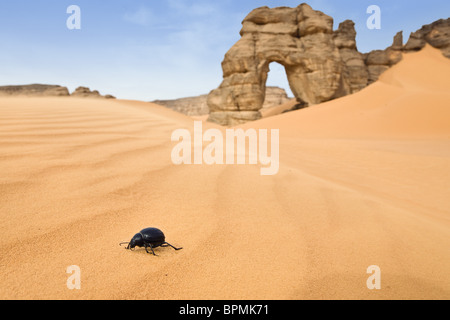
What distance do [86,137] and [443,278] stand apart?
2.71 m

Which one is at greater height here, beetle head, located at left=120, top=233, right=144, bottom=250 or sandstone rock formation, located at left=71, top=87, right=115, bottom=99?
sandstone rock formation, located at left=71, top=87, right=115, bottom=99

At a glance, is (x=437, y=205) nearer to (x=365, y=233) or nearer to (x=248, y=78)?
(x=365, y=233)

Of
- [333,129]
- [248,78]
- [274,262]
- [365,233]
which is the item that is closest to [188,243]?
[274,262]

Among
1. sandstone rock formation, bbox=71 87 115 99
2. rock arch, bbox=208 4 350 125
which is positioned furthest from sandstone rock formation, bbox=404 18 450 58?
sandstone rock formation, bbox=71 87 115 99

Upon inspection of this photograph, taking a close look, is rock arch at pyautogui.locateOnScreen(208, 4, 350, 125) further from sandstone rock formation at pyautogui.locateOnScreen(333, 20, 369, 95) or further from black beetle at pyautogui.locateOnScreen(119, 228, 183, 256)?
black beetle at pyautogui.locateOnScreen(119, 228, 183, 256)

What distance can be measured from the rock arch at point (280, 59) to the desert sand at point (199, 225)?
436 inches

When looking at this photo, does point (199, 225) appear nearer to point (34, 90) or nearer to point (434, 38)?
point (34, 90)

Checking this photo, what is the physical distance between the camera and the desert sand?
82 cm

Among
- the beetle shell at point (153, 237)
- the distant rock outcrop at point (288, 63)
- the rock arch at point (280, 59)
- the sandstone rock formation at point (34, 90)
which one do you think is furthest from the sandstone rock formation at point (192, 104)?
the beetle shell at point (153, 237)

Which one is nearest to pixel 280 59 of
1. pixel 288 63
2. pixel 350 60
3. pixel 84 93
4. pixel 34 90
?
pixel 288 63

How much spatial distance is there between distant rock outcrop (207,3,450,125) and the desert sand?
11.1 m

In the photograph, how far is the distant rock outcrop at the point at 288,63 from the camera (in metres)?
12.7

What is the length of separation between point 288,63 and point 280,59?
1.54 ft

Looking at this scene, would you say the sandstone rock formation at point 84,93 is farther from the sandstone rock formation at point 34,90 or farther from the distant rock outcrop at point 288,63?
the distant rock outcrop at point 288,63
